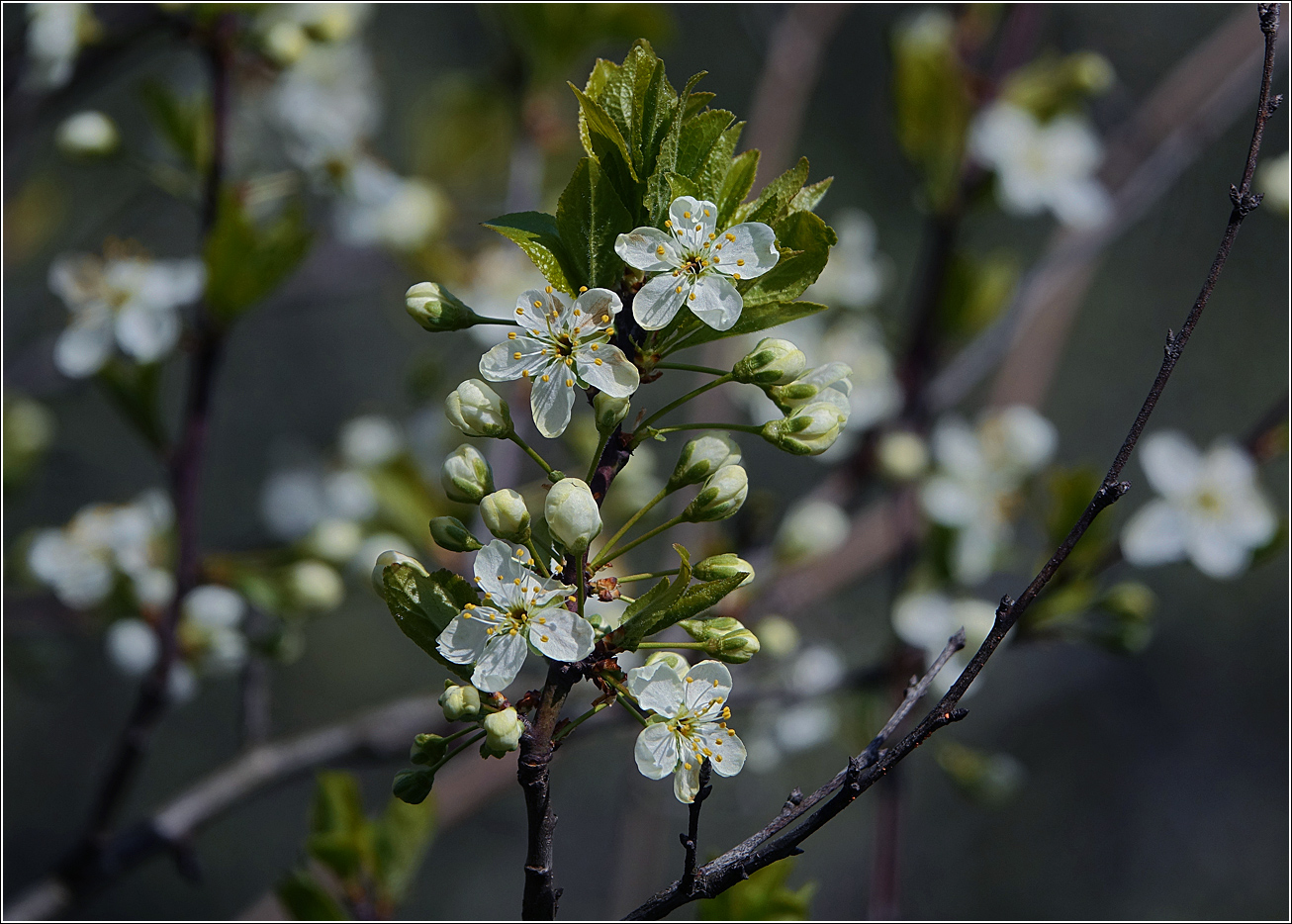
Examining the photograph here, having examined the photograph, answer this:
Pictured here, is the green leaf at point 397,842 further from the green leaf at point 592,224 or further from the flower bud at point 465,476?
the green leaf at point 592,224

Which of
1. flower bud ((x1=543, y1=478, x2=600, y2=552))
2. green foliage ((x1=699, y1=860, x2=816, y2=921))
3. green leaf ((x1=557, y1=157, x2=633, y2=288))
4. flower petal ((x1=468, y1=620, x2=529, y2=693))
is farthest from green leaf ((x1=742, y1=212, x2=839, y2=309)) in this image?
green foliage ((x1=699, y1=860, x2=816, y2=921))

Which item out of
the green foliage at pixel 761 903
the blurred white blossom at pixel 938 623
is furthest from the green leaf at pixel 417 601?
the blurred white blossom at pixel 938 623

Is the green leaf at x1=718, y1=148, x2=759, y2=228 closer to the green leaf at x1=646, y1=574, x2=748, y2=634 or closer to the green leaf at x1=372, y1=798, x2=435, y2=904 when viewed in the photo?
the green leaf at x1=646, y1=574, x2=748, y2=634

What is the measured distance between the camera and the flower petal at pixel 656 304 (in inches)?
30.5

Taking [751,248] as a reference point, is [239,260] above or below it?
above

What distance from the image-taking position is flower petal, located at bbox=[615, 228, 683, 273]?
0.76m

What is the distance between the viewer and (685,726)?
0.82m

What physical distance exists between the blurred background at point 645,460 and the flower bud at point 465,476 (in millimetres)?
579

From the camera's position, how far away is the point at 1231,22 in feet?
7.58

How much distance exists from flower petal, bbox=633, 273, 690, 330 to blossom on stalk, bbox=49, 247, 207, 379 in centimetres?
95

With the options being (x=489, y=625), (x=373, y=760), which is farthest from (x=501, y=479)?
(x=489, y=625)

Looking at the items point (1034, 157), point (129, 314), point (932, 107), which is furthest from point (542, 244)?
point (1034, 157)

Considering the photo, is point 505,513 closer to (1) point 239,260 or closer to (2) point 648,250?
(2) point 648,250

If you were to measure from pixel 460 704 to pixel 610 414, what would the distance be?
244 millimetres
